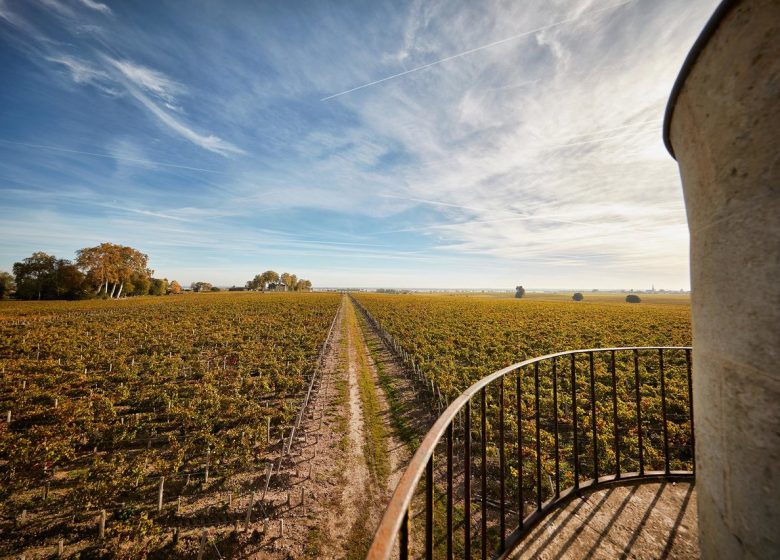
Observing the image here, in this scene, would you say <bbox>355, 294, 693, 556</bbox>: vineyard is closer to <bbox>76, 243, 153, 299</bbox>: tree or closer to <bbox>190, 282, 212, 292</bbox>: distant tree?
<bbox>76, 243, 153, 299</bbox>: tree

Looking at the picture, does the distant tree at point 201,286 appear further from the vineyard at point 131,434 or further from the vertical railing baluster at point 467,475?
the vertical railing baluster at point 467,475

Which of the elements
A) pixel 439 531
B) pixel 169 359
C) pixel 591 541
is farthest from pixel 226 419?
pixel 591 541

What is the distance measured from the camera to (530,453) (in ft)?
34.9

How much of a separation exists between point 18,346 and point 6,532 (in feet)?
83.2

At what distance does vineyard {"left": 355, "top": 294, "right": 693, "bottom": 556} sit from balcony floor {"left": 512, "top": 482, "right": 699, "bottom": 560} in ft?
0.84

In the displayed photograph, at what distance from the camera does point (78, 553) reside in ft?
21.7

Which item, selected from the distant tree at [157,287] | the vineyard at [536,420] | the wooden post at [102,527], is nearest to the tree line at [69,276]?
the distant tree at [157,287]

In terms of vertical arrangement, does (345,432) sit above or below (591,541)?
below

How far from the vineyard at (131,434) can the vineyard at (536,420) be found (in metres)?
6.10

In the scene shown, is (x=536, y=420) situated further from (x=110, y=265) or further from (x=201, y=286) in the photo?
(x=201, y=286)

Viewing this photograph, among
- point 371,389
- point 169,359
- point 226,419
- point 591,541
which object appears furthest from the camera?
point 169,359

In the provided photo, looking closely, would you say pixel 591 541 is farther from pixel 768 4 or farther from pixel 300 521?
pixel 300 521

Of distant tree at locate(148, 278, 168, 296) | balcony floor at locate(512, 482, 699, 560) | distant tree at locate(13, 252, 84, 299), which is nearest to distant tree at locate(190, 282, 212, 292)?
distant tree at locate(148, 278, 168, 296)

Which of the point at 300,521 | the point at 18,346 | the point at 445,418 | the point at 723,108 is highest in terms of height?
the point at 723,108
